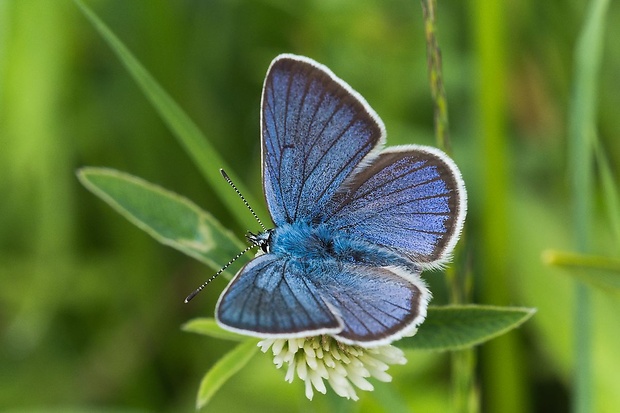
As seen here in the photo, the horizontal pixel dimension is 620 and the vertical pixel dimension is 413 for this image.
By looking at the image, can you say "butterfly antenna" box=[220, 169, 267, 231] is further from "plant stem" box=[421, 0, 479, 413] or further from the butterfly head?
"plant stem" box=[421, 0, 479, 413]

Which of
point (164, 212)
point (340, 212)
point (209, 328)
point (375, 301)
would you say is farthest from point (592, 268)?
point (164, 212)

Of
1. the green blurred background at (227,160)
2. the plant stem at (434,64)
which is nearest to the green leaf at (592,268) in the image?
the plant stem at (434,64)

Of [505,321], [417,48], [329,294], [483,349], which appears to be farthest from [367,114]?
[417,48]

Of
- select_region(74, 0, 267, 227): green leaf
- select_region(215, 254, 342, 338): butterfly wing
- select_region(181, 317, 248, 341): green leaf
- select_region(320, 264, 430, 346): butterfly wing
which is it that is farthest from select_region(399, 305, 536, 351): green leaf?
select_region(74, 0, 267, 227): green leaf

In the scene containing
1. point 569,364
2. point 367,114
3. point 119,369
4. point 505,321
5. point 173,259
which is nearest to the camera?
point 505,321

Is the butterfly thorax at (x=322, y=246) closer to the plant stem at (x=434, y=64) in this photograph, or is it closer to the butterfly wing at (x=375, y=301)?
the butterfly wing at (x=375, y=301)

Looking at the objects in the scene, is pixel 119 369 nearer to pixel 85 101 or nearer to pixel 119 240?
pixel 119 240

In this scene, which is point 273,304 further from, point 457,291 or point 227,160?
point 227,160
